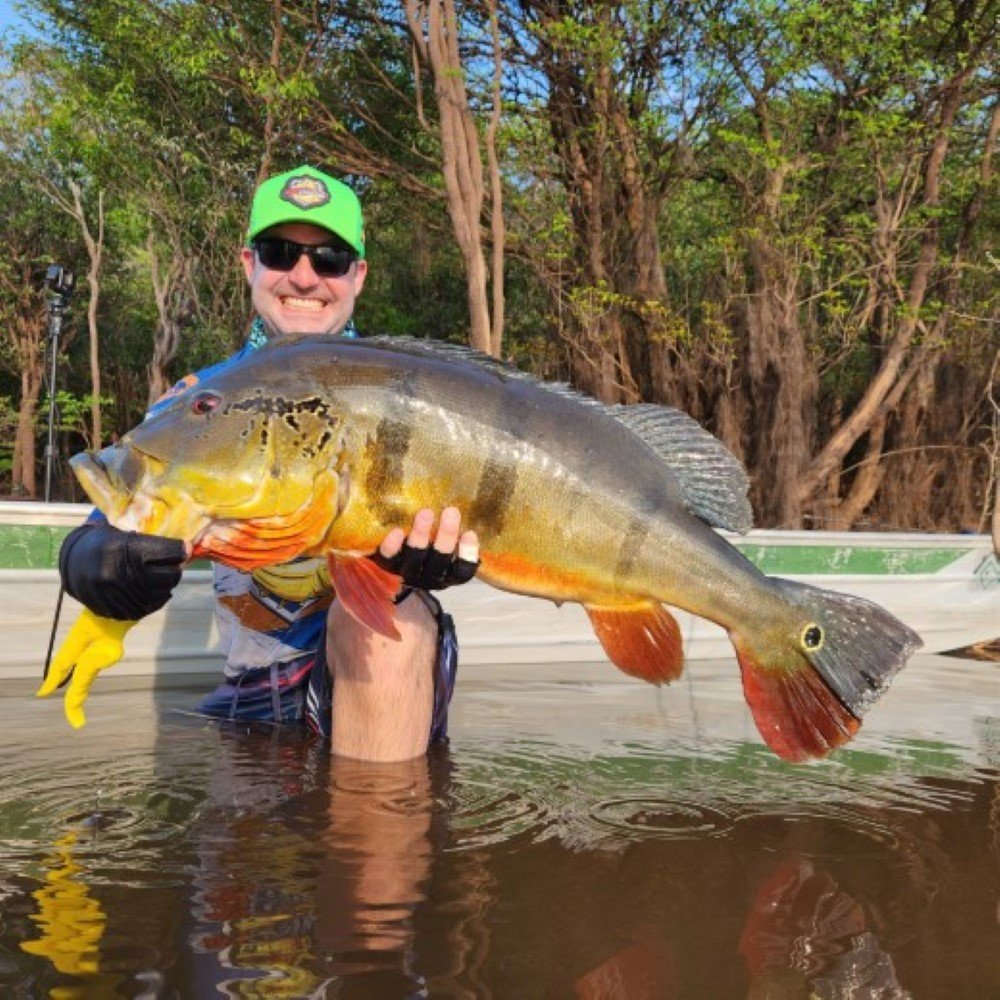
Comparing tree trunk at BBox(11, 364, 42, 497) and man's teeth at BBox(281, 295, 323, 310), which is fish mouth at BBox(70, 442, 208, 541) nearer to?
man's teeth at BBox(281, 295, 323, 310)

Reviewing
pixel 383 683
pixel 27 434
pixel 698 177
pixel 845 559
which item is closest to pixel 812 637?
pixel 383 683

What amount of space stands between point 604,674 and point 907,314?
8046 millimetres

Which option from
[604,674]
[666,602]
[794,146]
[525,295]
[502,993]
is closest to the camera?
[502,993]

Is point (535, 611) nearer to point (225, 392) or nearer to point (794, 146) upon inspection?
point (225, 392)

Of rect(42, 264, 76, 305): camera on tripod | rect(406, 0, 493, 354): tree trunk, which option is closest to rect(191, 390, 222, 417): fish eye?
rect(406, 0, 493, 354): tree trunk

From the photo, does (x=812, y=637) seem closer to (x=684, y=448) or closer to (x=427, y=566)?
(x=684, y=448)

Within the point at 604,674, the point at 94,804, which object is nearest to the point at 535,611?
the point at 604,674

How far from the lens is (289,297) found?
12.0 feet

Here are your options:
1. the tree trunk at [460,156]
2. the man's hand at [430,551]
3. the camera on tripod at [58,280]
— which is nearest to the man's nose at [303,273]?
the man's hand at [430,551]

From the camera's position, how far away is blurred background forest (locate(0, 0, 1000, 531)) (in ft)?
38.8

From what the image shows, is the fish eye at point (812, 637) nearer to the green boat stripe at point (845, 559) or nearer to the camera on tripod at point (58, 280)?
the green boat stripe at point (845, 559)

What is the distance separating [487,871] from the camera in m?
2.50

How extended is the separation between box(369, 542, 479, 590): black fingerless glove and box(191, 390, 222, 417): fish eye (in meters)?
0.45

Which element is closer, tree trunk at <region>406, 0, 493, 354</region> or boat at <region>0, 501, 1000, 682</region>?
boat at <region>0, 501, 1000, 682</region>
